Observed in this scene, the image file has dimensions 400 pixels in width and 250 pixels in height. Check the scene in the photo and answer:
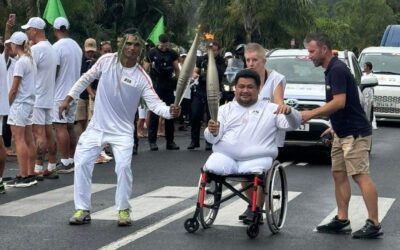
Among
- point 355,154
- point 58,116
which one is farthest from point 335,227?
point 58,116

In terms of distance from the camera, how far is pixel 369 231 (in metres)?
8.77

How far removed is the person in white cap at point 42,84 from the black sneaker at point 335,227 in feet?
15.9

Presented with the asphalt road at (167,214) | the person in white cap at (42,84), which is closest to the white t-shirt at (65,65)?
the person in white cap at (42,84)

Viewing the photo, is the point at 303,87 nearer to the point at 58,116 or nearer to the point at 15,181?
the point at 58,116

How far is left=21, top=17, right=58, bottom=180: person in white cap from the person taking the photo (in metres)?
12.4

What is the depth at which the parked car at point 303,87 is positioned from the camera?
14.9 metres

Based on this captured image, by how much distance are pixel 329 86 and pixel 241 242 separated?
5.73 ft

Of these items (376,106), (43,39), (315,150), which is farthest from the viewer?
(376,106)

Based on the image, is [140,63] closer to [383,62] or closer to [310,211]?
[310,211]

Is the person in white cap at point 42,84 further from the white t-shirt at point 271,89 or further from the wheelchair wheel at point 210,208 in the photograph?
the white t-shirt at point 271,89

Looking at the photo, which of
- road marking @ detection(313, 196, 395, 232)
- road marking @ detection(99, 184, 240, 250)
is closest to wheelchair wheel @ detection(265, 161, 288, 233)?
road marking @ detection(313, 196, 395, 232)

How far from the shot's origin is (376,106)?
969 inches

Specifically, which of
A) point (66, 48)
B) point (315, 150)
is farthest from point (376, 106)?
point (66, 48)

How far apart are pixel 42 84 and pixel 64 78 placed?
612 mm
